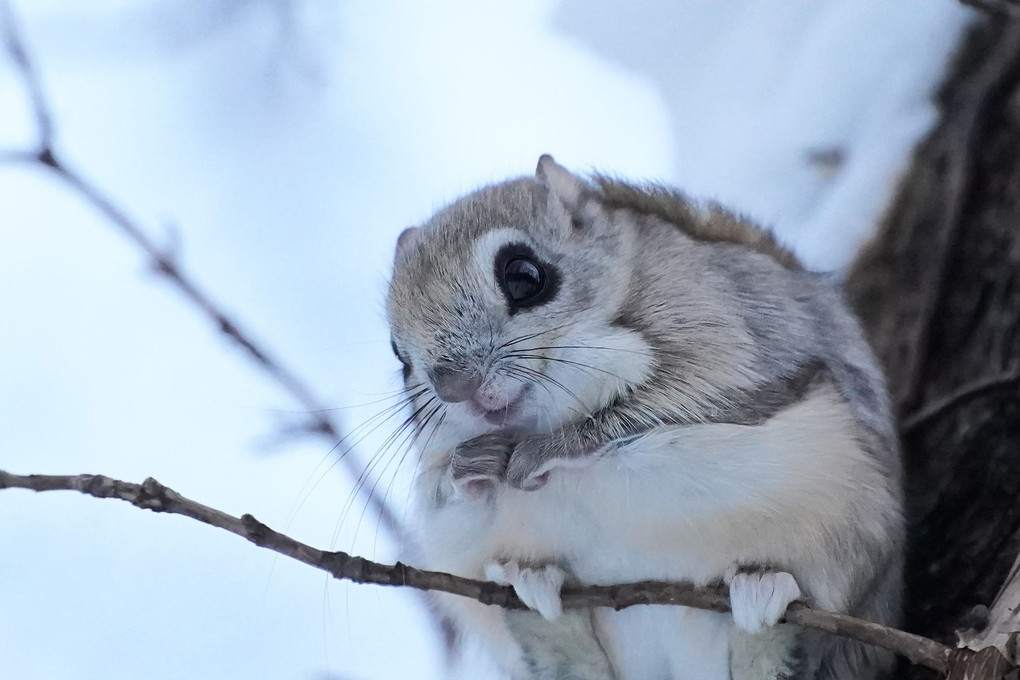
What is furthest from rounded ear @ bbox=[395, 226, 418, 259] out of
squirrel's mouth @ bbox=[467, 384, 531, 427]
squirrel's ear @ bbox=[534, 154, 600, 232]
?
squirrel's mouth @ bbox=[467, 384, 531, 427]

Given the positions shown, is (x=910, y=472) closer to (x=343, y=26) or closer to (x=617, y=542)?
(x=617, y=542)

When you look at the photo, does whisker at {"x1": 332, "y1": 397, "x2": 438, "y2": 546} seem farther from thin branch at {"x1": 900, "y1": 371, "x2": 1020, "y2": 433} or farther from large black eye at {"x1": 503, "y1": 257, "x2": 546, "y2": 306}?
thin branch at {"x1": 900, "y1": 371, "x2": 1020, "y2": 433}

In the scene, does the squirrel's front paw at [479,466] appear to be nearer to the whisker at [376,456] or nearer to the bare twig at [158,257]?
the whisker at [376,456]

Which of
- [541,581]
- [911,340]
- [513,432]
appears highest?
[911,340]

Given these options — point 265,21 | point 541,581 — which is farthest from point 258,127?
point 541,581

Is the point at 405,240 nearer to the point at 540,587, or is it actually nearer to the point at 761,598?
the point at 540,587

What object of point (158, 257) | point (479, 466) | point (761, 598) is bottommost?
point (761, 598)

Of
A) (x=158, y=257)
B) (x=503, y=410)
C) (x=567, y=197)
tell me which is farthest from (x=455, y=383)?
(x=158, y=257)
